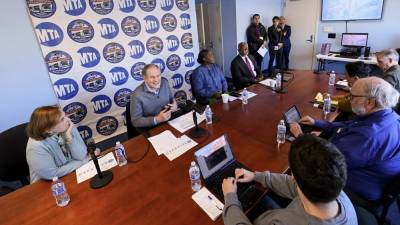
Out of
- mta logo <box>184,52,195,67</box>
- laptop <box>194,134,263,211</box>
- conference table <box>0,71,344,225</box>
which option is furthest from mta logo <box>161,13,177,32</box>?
laptop <box>194,134,263,211</box>

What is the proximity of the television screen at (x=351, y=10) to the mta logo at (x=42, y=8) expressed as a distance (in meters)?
5.45

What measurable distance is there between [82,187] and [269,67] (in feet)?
19.2

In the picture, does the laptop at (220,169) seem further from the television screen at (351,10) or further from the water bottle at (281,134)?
the television screen at (351,10)

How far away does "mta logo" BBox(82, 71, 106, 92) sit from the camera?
322 cm

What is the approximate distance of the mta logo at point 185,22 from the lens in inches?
156

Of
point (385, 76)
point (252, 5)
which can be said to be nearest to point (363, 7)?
point (252, 5)

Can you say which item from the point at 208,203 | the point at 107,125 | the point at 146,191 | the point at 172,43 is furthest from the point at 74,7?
the point at 208,203

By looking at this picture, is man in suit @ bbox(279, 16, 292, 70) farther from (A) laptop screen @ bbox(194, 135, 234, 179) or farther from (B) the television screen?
(A) laptop screen @ bbox(194, 135, 234, 179)

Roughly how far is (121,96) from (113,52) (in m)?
0.65

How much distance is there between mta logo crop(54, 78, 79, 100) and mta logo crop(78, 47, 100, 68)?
0.29 meters

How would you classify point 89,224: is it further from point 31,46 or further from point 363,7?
point 363,7

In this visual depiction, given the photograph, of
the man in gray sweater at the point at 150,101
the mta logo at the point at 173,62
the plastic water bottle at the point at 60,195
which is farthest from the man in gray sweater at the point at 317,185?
the mta logo at the point at 173,62

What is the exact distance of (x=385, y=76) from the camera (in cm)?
252

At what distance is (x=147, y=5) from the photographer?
352 centimetres
